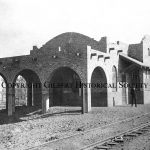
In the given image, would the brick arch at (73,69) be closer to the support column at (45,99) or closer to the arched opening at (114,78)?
the support column at (45,99)

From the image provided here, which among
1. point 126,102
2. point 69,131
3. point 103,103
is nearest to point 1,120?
point 103,103

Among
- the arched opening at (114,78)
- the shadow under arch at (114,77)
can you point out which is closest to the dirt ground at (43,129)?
the arched opening at (114,78)

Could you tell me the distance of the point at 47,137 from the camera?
11.3 metres

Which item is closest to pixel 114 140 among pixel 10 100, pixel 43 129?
pixel 43 129

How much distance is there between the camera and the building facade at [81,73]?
19969mm

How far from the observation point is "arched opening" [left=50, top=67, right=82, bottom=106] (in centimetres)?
2489

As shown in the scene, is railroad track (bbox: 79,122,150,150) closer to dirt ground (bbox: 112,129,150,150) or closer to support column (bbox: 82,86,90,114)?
dirt ground (bbox: 112,129,150,150)

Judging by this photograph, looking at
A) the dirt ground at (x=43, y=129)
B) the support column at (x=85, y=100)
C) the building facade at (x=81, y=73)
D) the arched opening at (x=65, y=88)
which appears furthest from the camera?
the arched opening at (x=65, y=88)

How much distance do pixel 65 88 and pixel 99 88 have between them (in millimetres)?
4037

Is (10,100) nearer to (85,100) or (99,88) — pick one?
(85,100)

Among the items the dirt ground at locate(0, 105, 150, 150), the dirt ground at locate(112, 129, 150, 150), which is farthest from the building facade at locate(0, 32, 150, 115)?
the dirt ground at locate(112, 129, 150, 150)

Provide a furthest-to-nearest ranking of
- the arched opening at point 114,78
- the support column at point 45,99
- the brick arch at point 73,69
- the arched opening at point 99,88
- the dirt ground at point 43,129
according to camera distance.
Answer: the arched opening at point 114,78 < the arched opening at point 99,88 < the support column at point 45,99 < the brick arch at point 73,69 < the dirt ground at point 43,129

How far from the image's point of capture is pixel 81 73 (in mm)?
19625

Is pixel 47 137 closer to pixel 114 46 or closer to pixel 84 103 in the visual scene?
pixel 84 103
